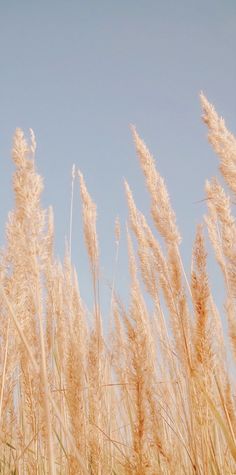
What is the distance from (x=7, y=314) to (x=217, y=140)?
1.10 metres

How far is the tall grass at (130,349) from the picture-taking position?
1.25 meters

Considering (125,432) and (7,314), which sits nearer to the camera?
(7,314)

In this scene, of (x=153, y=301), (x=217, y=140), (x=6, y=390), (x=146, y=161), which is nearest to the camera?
(x=6, y=390)

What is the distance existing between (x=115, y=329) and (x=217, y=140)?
198 cm

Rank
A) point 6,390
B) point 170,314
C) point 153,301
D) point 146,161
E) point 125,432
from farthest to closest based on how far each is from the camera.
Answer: point 125,432 → point 153,301 → point 146,161 → point 170,314 → point 6,390

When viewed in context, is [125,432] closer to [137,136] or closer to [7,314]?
[7,314]

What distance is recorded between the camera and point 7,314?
1582mm

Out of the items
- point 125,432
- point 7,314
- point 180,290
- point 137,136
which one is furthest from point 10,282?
point 125,432

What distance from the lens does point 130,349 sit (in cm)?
134

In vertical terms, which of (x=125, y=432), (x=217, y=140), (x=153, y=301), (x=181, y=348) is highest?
(x=217, y=140)

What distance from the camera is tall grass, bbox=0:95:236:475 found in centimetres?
125

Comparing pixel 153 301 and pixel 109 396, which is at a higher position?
pixel 153 301

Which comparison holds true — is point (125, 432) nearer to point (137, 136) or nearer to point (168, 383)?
point (168, 383)

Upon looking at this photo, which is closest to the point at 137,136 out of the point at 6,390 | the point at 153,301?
the point at 153,301
